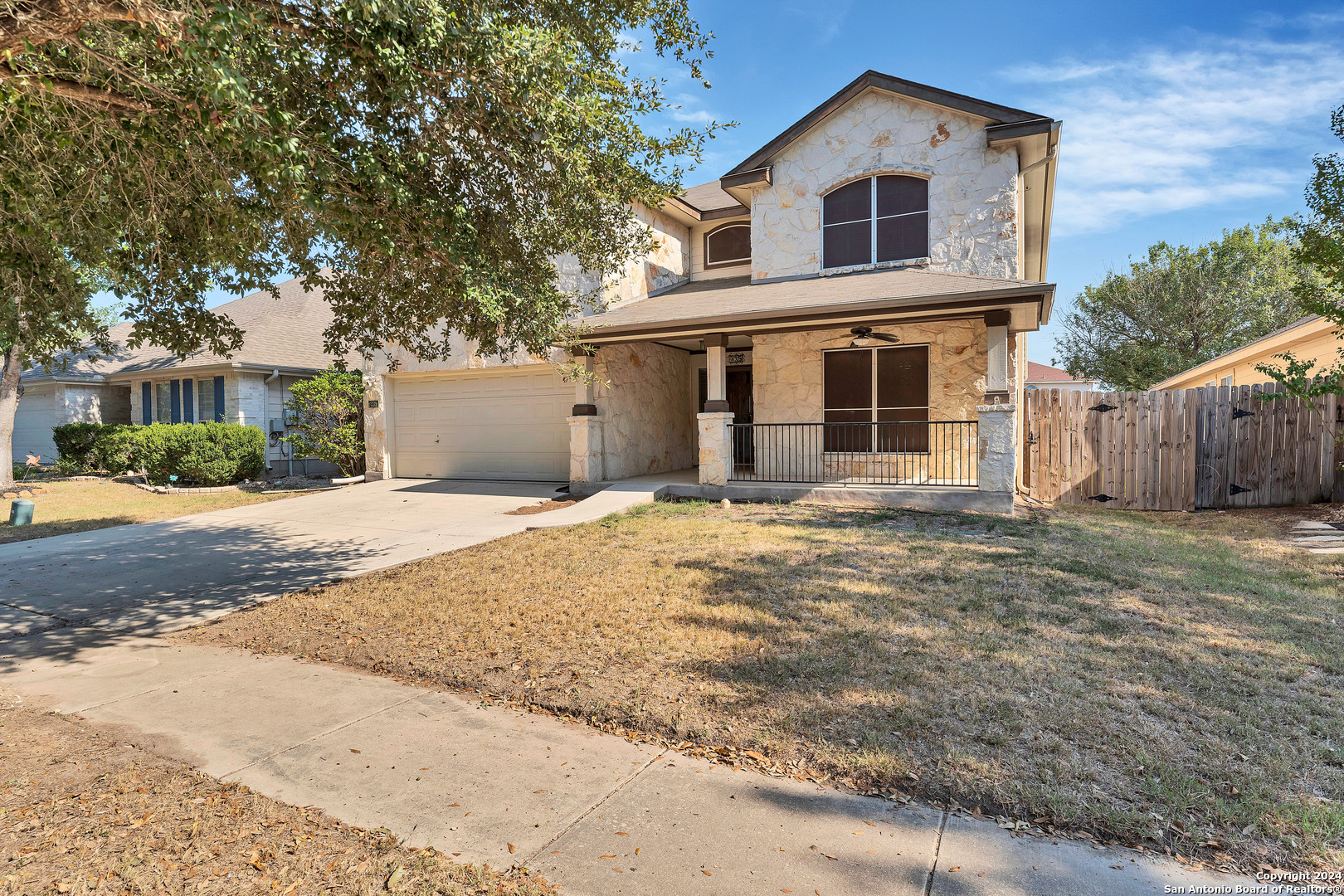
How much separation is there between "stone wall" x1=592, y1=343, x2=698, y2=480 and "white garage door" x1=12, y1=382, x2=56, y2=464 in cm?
2001

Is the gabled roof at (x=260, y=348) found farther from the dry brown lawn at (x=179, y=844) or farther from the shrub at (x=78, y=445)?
the dry brown lawn at (x=179, y=844)

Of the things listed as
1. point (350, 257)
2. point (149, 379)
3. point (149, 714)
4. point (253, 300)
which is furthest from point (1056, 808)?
point (253, 300)

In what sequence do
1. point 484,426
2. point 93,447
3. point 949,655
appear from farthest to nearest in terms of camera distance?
point 93,447, point 484,426, point 949,655

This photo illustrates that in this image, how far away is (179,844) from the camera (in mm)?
2607

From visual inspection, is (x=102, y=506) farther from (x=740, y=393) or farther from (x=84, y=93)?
(x=740, y=393)

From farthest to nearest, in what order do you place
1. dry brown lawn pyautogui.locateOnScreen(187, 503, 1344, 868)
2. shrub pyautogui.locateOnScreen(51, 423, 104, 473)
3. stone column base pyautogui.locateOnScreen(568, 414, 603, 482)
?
1. shrub pyautogui.locateOnScreen(51, 423, 104, 473)
2. stone column base pyautogui.locateOnScreen(568, 414, 603, 482)
3. dry brown lawn pyautogui.locateOnScreen(187, 503, 1344, 868)

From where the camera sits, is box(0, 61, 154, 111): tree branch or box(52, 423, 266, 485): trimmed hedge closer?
box(0, 61, 154, 111): tree branch

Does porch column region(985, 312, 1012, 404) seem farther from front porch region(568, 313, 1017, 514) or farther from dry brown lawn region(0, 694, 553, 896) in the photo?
dry brown lawn region(0, 694, 553, 896)

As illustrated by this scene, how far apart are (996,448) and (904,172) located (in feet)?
17.2

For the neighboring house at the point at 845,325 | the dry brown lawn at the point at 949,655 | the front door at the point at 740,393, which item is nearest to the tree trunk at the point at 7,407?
the neighboring house at the point at 845,325

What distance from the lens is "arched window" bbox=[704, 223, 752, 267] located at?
1509cm

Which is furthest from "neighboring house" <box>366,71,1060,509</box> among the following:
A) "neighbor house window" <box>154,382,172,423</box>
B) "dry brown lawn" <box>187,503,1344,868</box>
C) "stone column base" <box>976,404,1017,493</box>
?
"neighbor house window" <box>154,382,172,423</box>

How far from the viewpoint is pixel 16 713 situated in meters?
3.91

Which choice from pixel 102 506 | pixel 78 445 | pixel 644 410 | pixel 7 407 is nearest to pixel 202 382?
pixel 78 445
